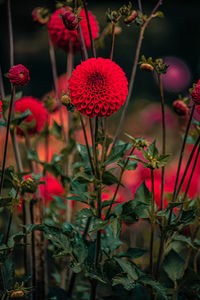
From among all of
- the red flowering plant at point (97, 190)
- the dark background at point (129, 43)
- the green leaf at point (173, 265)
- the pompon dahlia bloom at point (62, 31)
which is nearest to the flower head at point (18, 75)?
the red flowering plant at point (97, 190)

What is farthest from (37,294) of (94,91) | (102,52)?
(102,52)

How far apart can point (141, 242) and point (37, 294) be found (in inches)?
10.9

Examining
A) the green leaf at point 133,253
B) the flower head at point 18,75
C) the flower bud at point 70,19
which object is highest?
the flower bud at point 70,19

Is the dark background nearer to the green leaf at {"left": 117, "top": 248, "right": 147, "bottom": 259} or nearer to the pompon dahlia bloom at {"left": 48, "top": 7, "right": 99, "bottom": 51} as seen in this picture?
the pompon dahlia bloom at {"left": 48, "top": 7, "right": 99, "bottom": 51}

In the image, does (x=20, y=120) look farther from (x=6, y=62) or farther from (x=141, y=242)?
(x=6, y=62)

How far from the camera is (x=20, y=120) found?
70 centimetres

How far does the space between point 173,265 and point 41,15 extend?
48 cm

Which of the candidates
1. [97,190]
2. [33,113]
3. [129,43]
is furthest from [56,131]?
[129,43]

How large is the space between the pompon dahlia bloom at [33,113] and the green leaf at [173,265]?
338 mm

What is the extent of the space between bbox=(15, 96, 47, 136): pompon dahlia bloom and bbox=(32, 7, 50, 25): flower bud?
0.15m

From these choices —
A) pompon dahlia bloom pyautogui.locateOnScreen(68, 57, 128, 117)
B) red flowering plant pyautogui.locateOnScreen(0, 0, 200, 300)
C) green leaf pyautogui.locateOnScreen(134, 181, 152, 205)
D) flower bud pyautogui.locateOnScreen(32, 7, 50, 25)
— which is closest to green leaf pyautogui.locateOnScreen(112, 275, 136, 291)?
red flowering plant pyautogui.locateOnScreen(0, 0, 200, 300)

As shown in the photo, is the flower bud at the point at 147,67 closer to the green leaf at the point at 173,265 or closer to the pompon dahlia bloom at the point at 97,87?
the pompon dahlia bloom at the point at 97,87

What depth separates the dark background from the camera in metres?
2.12

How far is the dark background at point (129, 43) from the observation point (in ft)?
6.97
